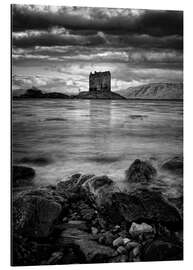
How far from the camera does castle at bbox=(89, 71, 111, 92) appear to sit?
4.49 m

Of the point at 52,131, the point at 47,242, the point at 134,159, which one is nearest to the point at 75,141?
the point at 52,131

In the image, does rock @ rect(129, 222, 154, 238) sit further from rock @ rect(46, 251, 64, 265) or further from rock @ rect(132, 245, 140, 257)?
rock @ rect(46, 251, 64, 265)

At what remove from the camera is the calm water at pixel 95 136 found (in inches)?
167

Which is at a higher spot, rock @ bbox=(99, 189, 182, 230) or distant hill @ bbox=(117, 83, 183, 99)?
distant hill @ bbox=(117, 83, 183, 99)

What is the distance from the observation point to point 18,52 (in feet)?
14.0

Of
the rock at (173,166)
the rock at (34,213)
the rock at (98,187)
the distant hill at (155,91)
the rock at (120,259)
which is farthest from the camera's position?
the distant hill at (155,91)

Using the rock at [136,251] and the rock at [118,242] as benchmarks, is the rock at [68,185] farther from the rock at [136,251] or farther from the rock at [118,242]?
the rock at [136,251]

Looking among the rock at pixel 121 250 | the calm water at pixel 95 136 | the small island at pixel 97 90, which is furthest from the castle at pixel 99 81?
the rock at pixel 121 250

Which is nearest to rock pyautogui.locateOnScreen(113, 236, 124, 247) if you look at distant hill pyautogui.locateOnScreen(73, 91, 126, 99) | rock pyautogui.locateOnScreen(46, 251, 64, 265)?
rock pyautogui.locateOnScreen(46, 251, 64, 265)

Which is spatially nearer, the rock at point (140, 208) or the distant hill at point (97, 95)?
the rock at point (140, 208)

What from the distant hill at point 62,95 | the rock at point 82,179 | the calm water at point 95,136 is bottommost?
the rock at point 82,179

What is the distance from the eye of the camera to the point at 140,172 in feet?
14.5

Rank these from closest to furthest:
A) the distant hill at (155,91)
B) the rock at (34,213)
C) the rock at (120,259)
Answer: the rock at (34,213), the rock at (120,259), the distant hill at (155,91)

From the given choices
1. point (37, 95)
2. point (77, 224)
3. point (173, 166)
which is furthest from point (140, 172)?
point (37, 95)
